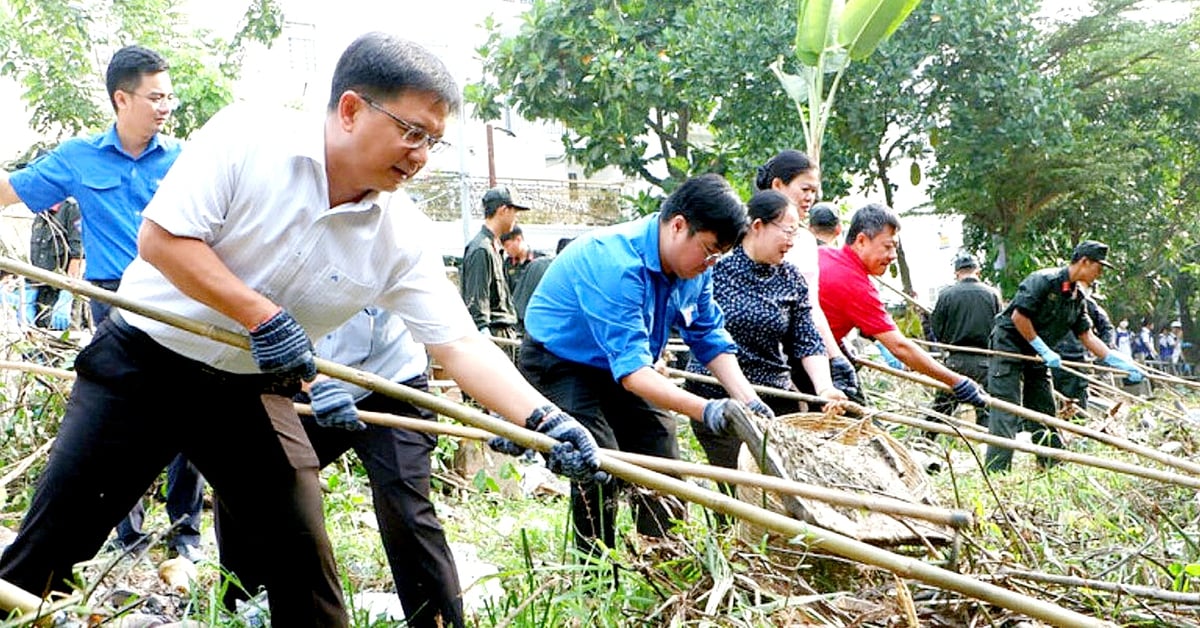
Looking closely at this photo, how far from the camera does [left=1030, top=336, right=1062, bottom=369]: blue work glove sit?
7.13 m

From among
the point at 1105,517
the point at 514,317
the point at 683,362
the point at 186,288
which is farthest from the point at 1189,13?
the point at 186,288

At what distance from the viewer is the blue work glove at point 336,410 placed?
281cm

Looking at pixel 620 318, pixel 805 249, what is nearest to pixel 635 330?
pixel 620 318

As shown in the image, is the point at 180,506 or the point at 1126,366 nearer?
the point at 180,506

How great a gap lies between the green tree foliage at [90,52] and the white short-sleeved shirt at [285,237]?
9350 millimetres

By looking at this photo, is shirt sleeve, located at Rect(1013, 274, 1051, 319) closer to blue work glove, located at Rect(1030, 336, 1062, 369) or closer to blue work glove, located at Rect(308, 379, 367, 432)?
blue work glove, located at Rect(1030, 336, 1062, 369)

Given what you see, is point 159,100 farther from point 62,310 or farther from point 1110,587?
point 1110,587

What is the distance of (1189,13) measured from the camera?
703 inches

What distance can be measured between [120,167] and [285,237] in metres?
1.92

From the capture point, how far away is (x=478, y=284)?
7207 mm

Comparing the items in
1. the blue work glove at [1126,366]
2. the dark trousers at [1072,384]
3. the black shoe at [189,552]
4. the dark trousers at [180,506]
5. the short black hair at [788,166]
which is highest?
the short black hair at [788,166]

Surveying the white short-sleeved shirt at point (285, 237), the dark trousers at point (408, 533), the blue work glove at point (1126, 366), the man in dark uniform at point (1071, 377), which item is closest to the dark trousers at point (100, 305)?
the dark trousers at point (408, 533)

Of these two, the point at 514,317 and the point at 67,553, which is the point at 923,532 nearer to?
the point at 67,553

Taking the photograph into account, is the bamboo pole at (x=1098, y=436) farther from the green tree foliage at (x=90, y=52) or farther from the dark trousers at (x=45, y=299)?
the green tree foliage at (x=90, y=52)
